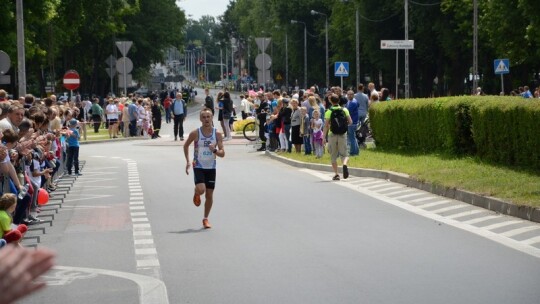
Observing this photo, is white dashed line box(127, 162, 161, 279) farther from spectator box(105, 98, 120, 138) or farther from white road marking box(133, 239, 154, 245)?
spectator box(105, 98, 120, 138)

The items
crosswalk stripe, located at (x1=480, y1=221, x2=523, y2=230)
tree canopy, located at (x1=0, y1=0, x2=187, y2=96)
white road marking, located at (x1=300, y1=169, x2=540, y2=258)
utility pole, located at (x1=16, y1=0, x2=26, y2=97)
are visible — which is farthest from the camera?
tree canopy, located at (x1=0, y1=0, x2=187, y2=96)

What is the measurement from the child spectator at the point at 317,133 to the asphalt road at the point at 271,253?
950cm

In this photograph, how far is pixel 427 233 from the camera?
47.0 feet

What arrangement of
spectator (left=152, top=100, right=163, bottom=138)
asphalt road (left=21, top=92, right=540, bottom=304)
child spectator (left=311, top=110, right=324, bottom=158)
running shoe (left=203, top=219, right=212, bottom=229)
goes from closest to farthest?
asphalt road (left=21, top=92, right=540, bottom=304)
running shoe (left=203, top=219, right=212, bottom=229)
child spectator (left=311, top=110, right=324, bottom=158)
spectator (left=152, top=100, right=163, bottom=138)

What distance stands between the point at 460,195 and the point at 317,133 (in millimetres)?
13516

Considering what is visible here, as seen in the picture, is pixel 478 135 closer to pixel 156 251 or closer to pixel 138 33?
pixel 156 251

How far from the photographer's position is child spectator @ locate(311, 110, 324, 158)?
32188 mm

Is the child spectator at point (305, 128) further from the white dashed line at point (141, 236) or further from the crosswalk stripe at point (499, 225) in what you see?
the crosswalk stripe at point (499, 225)

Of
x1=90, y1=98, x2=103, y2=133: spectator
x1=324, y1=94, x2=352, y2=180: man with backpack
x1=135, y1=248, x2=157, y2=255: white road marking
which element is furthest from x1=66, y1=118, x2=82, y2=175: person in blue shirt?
x1=90, y1=98, x2=103, y2=133: spectator

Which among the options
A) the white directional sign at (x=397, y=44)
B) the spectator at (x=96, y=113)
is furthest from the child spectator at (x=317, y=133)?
the spectator at (x=96, y=113)

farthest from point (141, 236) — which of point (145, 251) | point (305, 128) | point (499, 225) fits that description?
point (305, 128)

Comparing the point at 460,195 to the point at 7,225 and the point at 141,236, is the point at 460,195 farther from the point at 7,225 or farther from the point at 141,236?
the point at 7,225

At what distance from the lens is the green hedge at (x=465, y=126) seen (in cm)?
2217

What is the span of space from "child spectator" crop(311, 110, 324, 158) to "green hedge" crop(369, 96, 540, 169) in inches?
77.4
